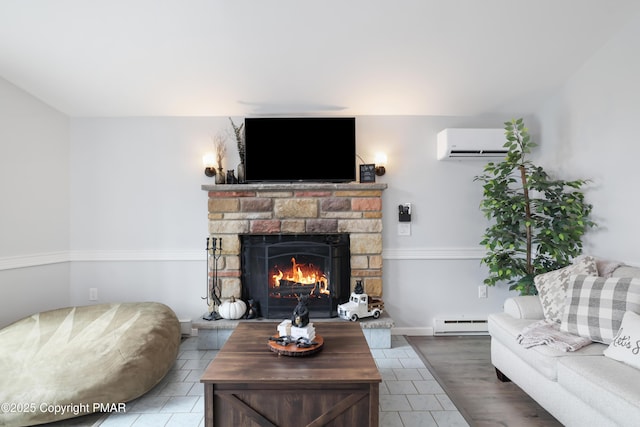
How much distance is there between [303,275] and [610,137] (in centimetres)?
275

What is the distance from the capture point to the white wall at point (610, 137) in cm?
250

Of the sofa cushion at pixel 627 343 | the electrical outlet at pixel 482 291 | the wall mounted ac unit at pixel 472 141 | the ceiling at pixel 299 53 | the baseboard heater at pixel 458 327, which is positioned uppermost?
the ceiling at pixel 299 53

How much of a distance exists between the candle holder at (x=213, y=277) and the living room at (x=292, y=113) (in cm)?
11

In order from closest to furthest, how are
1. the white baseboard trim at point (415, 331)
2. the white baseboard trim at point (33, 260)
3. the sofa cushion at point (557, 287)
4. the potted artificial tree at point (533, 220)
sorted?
the sofa cushion at point (557, 287), the potted artificial tree at point (533, 220), the white baseboard trim at point (33, 260), the white baseboard trim at point (415, 331)

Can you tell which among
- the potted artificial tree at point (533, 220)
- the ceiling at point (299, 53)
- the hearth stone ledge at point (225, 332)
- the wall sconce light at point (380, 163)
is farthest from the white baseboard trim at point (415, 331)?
the ceiling at point (299, 53)

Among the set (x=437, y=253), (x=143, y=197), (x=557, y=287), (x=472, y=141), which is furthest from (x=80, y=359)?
(x=472, y=141)

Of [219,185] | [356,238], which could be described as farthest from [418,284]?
[219,185]

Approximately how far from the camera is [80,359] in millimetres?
2250

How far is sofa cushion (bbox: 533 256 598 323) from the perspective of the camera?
2.29m

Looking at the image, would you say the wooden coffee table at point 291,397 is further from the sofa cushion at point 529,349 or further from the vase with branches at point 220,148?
the vase with branches at point 220,148

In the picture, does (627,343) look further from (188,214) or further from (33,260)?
(33,260)

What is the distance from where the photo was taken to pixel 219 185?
335cm

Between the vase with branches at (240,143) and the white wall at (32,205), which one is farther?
the vase with branches at (240,143)

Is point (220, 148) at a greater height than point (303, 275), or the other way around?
point (220, 148)
